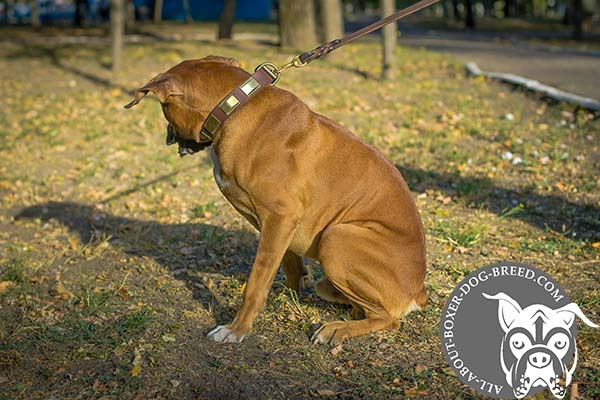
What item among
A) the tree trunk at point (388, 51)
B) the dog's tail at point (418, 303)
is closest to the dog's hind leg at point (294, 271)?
the dog's tail at point (418, 303)

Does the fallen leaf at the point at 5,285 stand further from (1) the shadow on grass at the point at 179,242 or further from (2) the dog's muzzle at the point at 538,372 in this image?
(2) the dog's muzzle at the point at 538,372

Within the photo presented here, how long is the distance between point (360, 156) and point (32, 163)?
21.0 ft

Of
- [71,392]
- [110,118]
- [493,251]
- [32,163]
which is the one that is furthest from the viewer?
[110,118]

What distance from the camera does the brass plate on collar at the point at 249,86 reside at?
13.7 ft

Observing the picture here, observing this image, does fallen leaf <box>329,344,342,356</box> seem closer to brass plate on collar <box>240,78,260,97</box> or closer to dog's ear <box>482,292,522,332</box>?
dog's ear <box>482,292,522,332</box>

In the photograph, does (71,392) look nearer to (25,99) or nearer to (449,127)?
(449,127)

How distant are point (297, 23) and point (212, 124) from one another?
1300cm

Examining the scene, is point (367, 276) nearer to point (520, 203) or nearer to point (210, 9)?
point (520, 203)

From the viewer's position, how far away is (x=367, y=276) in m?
4.20

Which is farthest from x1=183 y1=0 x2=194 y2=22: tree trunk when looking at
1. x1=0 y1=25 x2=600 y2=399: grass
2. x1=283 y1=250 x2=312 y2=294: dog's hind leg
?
x1=283 y1=250 x2=312 y2=294: dog's hind leg

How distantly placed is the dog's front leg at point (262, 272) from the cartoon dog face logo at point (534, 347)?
1.19 m

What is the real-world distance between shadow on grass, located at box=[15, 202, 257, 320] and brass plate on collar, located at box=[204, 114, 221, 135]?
1.27 m

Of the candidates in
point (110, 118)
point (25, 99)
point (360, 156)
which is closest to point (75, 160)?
point (110, 118)

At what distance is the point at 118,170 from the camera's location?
29.4ft
